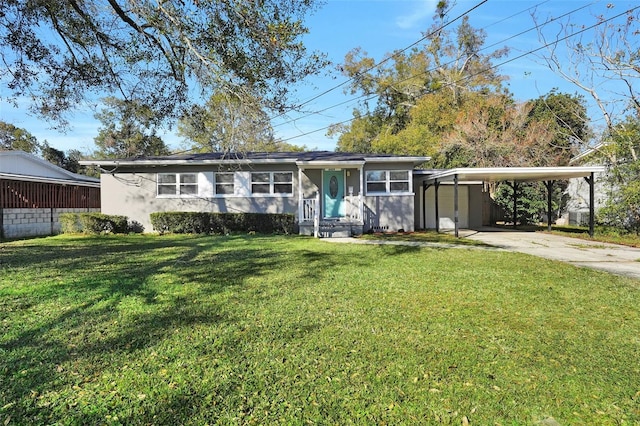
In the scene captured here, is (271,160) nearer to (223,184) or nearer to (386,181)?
(223,184)

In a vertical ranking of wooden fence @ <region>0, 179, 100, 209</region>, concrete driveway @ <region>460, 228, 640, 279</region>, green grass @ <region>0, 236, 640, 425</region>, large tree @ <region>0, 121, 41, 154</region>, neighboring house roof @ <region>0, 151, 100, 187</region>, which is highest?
large tree @ <region>0, 121, 41, 154</region>

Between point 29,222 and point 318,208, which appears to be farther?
point 29,222

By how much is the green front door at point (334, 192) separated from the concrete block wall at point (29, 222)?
11628 millimetres

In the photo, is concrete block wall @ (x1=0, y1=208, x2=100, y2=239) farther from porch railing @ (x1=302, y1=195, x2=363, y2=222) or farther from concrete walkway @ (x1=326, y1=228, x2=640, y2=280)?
concrete walkway @ (x1=326, y1=228, x2=640, y2=280)

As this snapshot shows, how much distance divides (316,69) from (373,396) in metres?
6.17

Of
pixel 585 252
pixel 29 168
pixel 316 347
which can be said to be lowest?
pixel 316 347

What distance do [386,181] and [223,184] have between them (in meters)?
→ 6.22

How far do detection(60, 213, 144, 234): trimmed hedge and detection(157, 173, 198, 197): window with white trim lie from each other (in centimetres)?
165

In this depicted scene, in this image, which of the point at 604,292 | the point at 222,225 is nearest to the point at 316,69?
the point at 604,292

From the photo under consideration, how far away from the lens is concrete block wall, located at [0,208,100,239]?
13844 millimetres

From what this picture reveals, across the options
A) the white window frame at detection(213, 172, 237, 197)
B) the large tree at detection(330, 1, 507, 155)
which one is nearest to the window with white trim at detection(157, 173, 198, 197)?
the white window frame at detection(213, 172, 237, 197)

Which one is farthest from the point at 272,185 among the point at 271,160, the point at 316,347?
the point at 316,347

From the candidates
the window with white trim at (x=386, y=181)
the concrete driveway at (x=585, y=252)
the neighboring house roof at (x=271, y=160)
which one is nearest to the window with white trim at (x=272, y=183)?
the neighboring house roof at (x=271, y=160)

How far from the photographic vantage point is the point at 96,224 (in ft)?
43.6
